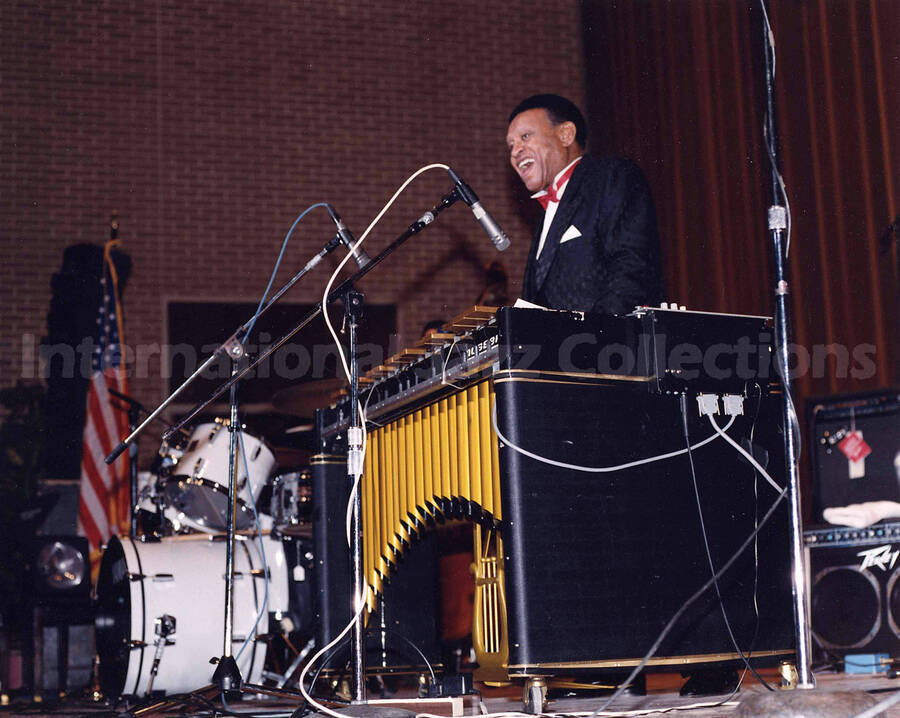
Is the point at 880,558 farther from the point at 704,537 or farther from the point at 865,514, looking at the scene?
the point at 704,537

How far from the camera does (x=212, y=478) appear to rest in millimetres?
5332

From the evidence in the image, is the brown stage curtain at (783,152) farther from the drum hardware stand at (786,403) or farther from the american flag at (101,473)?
the american flag at (101,473)

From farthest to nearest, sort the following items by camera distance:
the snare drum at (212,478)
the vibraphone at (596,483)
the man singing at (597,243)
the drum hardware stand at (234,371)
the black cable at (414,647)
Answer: the snare drum at (212,478)
the black cable at (414,647)
the man singing at (597,243)
the drum hardware stand at (234,371)
the vibraphone at (596,483)

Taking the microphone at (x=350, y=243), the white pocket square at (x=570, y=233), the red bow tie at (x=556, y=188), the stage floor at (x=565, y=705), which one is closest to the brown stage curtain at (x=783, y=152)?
the red bow tie at (x=556, y=188)

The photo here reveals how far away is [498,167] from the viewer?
1041cm

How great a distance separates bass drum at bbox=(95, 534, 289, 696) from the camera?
15.7ft

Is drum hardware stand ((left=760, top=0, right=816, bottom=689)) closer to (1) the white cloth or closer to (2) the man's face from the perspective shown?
(1) the white cloth

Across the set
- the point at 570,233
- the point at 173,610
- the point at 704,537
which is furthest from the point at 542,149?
the point at 173,610

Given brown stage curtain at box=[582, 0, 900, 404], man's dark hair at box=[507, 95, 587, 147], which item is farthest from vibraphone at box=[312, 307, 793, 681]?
brown stage curtain at box=[582, 0, 900, 404]

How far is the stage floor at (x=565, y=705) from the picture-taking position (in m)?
3.16

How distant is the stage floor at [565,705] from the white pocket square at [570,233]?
5.28 feet

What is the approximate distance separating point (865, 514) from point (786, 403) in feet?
7.74

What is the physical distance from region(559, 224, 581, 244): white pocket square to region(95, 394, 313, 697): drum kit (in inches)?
75.7

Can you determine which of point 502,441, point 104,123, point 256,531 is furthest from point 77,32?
point 502,441
